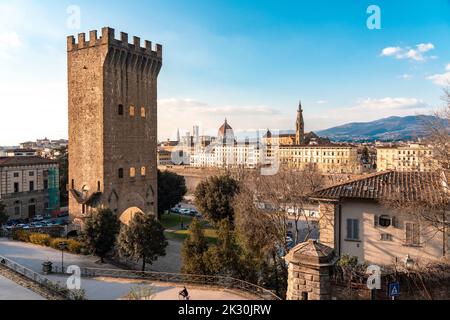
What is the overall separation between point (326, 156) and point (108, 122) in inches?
3356

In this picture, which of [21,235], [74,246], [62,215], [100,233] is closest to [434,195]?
[100,233]

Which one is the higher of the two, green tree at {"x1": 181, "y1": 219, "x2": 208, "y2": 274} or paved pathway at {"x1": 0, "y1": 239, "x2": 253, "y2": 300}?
green tree at {"x1": 181, "y1": 219, "x2": 208, "y2": 274}

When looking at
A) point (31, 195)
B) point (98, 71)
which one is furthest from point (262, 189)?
point (31, 195)

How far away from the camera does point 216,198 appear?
34031 mm

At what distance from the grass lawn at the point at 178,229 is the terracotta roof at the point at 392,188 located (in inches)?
572

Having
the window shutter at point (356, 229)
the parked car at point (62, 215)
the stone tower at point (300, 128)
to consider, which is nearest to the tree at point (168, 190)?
the parked car at point (62, 215)

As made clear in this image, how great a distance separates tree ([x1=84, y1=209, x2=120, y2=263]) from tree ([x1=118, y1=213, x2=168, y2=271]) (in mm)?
2041

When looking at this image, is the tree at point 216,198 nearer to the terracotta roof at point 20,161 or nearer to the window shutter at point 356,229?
the window shutter at point 356,229

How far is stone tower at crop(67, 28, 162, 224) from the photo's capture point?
96.5 feet

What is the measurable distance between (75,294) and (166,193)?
1073 inches

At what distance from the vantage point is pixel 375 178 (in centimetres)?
1700

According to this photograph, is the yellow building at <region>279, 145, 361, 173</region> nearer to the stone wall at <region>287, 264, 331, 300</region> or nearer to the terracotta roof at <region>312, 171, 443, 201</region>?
the terracotta roof at <region>312, 171, 443, 201</region>

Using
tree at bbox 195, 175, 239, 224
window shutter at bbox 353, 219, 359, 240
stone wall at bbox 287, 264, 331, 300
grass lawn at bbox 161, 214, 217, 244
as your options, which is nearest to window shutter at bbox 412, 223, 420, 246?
window shutter at bbox 353, 219, 359, 240

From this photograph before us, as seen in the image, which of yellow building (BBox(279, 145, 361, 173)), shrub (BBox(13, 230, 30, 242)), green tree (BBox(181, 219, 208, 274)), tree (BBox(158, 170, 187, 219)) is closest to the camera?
green tree (BBox(181, 219, 208, 274))
